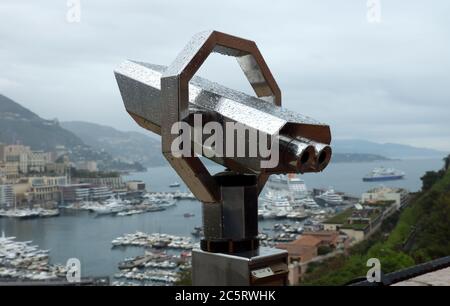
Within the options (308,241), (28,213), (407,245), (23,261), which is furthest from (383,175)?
(23,261)

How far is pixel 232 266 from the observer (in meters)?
1.52

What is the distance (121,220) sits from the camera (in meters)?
36.0

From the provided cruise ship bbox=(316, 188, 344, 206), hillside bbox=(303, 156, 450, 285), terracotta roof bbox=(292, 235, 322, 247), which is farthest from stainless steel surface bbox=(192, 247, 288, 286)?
cruise ship bbox=(316, 188, 344, 206)

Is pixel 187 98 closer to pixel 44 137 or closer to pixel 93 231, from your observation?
pixel 93 231

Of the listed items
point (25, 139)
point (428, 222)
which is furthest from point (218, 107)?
point (25, 139)

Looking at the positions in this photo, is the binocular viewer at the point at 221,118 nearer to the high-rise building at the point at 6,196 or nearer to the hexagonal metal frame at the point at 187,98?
the hexagonal metal frame at the point at 187,98

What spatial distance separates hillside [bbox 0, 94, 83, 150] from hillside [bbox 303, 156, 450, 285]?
25878 millimetres

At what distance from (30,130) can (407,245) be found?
31.9 metres

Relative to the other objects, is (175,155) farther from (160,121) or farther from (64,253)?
(64,253)

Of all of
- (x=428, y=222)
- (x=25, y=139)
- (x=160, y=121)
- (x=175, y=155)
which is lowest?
(x=428, y=222)

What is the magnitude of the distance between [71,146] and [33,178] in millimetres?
10849

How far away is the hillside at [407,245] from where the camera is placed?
1439cm

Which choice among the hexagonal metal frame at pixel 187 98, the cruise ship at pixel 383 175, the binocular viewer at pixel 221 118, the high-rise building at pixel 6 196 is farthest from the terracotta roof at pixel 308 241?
the cruise ship at pixel 383 175

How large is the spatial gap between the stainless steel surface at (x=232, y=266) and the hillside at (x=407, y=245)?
7870 mm
